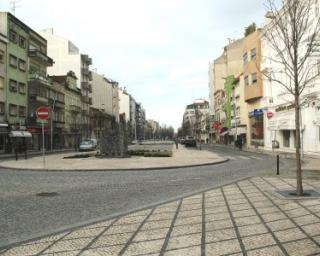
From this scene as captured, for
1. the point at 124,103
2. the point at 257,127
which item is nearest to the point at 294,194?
the point at 257,127

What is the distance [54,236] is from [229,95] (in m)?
70.7

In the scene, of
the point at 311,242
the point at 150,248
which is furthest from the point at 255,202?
the point at 150,248

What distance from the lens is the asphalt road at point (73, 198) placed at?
8.30 metres

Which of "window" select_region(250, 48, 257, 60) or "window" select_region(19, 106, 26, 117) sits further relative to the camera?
"window" select_region(19, 106, 26, 117)

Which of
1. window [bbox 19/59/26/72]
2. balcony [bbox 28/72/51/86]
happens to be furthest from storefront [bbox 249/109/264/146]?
window [bbox 19/59/26/72]

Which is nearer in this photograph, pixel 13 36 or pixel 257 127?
pixel 13 36

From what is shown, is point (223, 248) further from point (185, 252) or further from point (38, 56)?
point (38, 56)

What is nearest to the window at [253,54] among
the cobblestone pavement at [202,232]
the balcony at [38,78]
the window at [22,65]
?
the balcony at [38,78]

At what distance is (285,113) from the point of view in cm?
4403

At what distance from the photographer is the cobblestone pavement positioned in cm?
626

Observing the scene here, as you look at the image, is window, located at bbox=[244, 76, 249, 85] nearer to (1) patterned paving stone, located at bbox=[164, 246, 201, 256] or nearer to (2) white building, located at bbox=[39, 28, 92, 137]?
(2) white building, located at bbox=[39, 28, 92, 137]

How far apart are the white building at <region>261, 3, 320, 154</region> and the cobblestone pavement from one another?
2382 cm

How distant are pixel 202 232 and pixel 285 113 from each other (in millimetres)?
38616

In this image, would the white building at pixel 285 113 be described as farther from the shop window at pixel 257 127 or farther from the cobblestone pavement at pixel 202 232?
the cobblestone pavement at pixel 202 232
